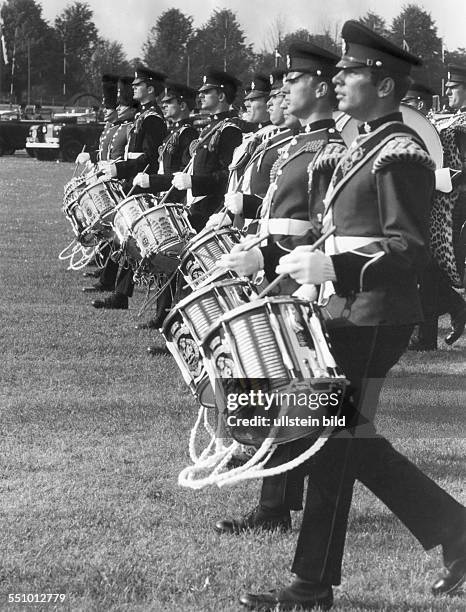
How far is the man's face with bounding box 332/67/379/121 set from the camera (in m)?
3.66

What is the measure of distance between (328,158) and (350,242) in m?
0.56

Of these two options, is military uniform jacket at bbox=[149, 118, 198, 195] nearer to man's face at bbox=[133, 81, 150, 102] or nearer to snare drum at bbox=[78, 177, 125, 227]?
snare drum at bbox=[78, 177, 125, 227]

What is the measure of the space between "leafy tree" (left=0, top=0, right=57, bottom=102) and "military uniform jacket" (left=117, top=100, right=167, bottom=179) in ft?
22.1

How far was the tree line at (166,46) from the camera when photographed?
382 inches

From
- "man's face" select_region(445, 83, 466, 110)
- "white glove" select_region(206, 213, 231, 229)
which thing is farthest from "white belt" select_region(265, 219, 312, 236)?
"man's face" select_region(445, 83, 466, 110)

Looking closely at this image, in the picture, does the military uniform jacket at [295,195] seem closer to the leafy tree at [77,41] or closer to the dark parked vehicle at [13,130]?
the leafy tree at [77,41]

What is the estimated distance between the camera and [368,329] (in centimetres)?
359

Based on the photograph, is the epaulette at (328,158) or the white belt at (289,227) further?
the white belt at (289,227)

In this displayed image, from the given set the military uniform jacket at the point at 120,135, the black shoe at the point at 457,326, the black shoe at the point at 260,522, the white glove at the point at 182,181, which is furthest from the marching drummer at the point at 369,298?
the military uniform jacket at the point at 120,135

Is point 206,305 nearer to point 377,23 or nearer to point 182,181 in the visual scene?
point 182,181

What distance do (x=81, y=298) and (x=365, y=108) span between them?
708 cm

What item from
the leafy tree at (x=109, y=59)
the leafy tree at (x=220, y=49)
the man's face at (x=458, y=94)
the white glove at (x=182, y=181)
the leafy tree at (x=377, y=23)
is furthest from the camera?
the leafy tree at (x=109, y=59)

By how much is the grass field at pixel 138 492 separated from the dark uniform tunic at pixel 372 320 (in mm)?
279

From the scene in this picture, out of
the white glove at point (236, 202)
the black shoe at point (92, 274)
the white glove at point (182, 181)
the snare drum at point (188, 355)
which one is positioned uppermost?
the white glove at point (236, 202)
